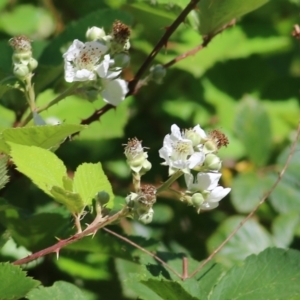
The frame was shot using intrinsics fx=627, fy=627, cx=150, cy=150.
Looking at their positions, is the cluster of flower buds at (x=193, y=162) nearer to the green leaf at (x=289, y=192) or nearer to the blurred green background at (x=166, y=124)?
the blurred green background at (x=166, y=124)

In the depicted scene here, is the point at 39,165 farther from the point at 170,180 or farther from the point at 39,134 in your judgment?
the point at 170,180

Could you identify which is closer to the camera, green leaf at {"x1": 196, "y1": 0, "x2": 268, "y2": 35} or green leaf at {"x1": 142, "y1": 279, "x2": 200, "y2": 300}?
green leaf at {"x1": 142, "y1": 279, "x2": 200, "y2": 300}

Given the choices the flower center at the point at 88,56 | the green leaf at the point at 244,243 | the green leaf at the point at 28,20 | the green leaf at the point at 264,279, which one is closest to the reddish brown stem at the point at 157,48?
the flower center at the point at 88,56

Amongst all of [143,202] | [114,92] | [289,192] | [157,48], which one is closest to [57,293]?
[143,202]

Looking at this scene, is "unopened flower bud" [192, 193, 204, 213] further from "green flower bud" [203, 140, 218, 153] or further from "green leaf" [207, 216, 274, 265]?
"green leaf" [207, 216, 274, 265]

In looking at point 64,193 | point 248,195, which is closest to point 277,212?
point 248,195

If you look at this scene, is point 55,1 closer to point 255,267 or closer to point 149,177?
point 149,177

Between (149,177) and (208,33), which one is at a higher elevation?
(208,33)

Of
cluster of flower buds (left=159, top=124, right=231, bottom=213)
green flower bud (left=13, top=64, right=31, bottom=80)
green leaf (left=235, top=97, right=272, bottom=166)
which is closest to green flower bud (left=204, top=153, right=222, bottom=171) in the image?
cluster of flower buds (left=159, top=124, right=231, bottom=213)
